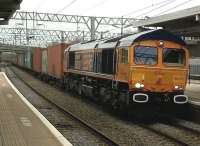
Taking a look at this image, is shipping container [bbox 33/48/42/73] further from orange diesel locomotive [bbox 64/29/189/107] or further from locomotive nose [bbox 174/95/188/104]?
locomotive nose [bbox 174/95/188/104]

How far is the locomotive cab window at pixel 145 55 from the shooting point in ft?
56.4

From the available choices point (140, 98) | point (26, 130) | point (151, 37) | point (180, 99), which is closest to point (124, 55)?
point (151, 37)

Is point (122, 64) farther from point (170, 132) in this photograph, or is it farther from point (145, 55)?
point (170, 132)

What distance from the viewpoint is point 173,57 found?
1769 centimetres

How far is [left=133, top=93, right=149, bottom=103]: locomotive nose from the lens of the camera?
16.8 metres

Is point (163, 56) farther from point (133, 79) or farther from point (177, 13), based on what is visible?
point (177, 13)

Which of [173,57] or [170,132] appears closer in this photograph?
[170,132]

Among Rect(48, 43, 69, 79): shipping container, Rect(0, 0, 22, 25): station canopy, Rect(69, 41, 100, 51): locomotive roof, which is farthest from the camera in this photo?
Rect(48, 43, 69, 79): shipping container

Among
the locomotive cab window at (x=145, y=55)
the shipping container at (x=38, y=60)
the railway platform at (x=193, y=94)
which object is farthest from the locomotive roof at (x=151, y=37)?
the shipping container at (x=38, y=60)

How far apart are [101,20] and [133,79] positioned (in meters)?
43.5

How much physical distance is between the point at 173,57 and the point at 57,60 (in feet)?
60.9

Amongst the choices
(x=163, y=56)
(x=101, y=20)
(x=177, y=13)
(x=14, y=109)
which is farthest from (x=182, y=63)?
(x=101, y=20)

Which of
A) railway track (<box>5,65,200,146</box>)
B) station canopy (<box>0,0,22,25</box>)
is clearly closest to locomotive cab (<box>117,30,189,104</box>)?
railway track (<box>5,65,200,146</box>)

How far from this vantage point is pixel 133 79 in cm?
1692
